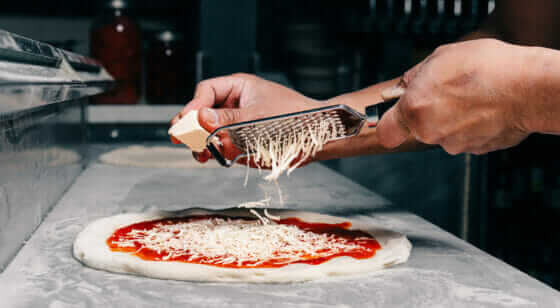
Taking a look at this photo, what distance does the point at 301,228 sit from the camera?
3.57ft

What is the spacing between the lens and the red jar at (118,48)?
221 centimetres

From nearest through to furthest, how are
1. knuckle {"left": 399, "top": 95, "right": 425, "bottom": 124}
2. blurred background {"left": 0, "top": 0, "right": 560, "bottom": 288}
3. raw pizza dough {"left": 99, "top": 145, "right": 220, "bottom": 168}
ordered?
knuckle {"left": 399, "top": 95, "right": 425, "bottom": 124} → raw pizza dough {"left": 99, "top": 145, "right": 220, "bottom": 168} → blurred background {"left": 0, "top": 0, "right": 560, "bottom": 288}

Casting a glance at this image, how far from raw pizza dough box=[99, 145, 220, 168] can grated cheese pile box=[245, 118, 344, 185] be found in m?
0.83

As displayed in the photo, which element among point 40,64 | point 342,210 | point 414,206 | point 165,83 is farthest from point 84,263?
point 414,206

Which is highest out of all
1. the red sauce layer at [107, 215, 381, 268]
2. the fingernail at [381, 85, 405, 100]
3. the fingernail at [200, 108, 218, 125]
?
the fingernail at [381, 85, 405, 100]

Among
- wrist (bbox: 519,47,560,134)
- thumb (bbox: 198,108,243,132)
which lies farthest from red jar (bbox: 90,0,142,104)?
wrist (bbox: 519,47,560,134)

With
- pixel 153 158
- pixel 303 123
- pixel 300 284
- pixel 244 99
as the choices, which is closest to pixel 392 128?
pixel 303 123

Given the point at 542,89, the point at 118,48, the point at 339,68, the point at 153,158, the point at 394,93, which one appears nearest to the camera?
the point at 542,89

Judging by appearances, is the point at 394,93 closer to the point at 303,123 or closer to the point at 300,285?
the point at 303,123

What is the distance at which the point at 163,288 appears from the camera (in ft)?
2.51

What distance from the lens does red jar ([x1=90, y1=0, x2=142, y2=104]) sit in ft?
7.26

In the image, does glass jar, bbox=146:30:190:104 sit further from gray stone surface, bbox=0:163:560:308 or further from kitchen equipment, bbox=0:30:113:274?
gray stone surface, bbox=0:163:560:308

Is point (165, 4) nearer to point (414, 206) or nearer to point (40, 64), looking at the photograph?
point (414, 206)

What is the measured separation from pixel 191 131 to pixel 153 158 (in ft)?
3.20
